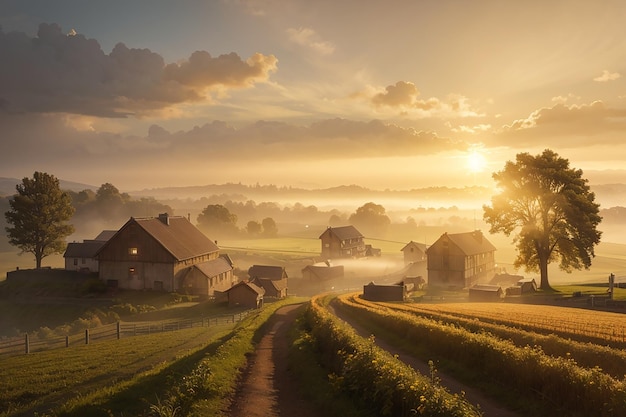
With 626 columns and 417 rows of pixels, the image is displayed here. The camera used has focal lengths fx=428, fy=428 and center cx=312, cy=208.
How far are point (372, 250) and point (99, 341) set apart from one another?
114039 mm

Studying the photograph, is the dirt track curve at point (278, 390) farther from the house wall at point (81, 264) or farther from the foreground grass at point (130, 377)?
the house wall at point (81, 264)

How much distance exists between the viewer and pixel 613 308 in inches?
1858

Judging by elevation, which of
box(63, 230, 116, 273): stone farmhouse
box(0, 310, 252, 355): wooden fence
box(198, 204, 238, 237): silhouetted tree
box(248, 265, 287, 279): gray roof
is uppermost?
box(198, 204, 238, 237): silhouetted tree

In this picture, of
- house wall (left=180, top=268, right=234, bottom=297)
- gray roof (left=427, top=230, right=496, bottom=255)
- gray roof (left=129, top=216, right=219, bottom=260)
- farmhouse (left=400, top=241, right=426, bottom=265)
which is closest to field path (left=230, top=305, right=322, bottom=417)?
house wall (left=180, top=268, right=234, bottom=297)

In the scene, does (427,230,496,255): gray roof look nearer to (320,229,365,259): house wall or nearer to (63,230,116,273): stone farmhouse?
(320,229,365,259): house wall

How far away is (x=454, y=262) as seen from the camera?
86.8 m

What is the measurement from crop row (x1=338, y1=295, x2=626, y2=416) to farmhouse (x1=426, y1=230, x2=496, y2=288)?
65637 mm

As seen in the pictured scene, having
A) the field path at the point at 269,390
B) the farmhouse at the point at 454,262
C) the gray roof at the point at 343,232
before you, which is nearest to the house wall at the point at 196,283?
the farmhouse at the point at 454,262

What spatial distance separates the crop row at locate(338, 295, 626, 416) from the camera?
1342 centimetres

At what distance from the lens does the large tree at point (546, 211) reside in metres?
58.8

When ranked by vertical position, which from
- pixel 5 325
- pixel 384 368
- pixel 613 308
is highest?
pixel 384 368

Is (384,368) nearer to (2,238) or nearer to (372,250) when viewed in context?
(372,250)

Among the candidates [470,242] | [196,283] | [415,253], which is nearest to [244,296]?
[196,283]

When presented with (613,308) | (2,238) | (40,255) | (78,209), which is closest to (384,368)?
(613,308)
